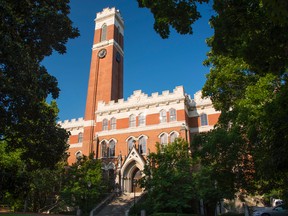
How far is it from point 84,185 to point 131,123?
11.8m

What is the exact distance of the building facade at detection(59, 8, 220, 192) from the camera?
1340 inches

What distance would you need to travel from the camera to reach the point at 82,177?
29047mm

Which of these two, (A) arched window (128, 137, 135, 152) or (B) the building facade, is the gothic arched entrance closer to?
(B) the building facade

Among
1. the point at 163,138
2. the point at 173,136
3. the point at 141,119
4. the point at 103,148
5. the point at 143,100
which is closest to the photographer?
the point at 173,136

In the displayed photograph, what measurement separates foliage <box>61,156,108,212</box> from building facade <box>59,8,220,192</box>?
445cm

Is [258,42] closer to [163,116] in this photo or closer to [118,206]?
[118,206]

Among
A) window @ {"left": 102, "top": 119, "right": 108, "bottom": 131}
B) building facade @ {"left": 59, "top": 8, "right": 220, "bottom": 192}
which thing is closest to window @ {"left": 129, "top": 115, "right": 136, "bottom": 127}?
building facade @ {"left": 59, "top": 8, "right": 220, "bottom": 192}

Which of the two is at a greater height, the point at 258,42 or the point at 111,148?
the point at 111,148

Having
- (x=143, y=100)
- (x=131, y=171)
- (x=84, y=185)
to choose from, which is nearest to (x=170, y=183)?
(x=84, y=185)

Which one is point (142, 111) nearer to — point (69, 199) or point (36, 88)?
point (69, 199)

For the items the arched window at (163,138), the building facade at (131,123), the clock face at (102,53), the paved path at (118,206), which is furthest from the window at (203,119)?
the clock face at (102,53)

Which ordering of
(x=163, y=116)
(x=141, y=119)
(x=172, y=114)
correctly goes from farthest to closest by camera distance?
(x=141, y=119) < (x=163, y=116) < (x=172, y=114)

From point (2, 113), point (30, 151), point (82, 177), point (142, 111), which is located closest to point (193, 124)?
point (142, 111)

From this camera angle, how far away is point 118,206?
28.4 metres
